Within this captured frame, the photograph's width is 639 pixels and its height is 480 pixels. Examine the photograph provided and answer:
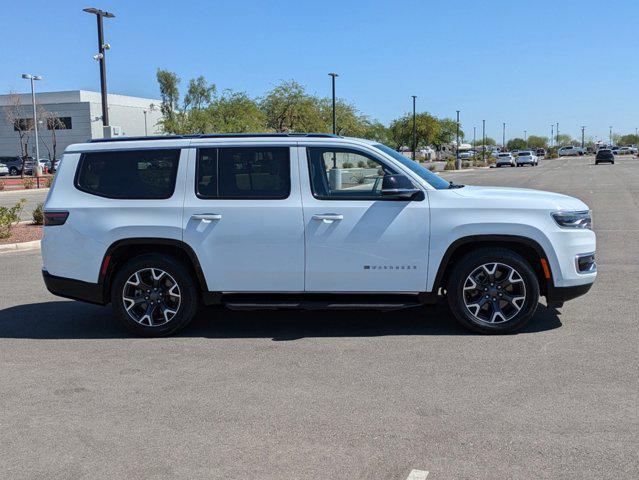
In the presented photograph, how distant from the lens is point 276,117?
53.1 m

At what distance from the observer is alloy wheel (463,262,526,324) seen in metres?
6.43

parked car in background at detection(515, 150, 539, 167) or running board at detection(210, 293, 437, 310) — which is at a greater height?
parked car in background at detection(515, 150, 539, 167)

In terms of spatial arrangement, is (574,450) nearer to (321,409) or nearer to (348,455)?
(348,455)

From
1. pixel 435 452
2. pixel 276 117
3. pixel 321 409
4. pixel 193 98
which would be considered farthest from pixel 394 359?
pixel 193 98

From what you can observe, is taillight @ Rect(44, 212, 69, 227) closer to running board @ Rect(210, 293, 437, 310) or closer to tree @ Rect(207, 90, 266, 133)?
running board @ Rect(210, 293, 437, 310)

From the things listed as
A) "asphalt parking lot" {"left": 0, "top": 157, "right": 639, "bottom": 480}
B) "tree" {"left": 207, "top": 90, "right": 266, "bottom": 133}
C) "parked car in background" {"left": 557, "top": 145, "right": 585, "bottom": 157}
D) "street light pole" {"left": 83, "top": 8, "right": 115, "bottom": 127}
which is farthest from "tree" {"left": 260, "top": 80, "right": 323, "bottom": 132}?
"parked car in background" {"left": 557, "top": 145, "right": 585, "bottom": 157}

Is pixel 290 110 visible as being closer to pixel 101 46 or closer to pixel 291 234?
pixel 101 46

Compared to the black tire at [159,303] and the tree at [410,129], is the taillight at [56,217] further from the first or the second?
the tree at [410,129]

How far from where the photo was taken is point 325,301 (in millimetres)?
6477

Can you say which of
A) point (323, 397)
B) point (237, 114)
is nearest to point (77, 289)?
point (323, 397)

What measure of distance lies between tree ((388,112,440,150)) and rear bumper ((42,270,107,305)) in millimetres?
95294

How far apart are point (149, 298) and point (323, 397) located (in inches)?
98.7

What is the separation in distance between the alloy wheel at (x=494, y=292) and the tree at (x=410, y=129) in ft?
312

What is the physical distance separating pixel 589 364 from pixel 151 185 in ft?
14.0
